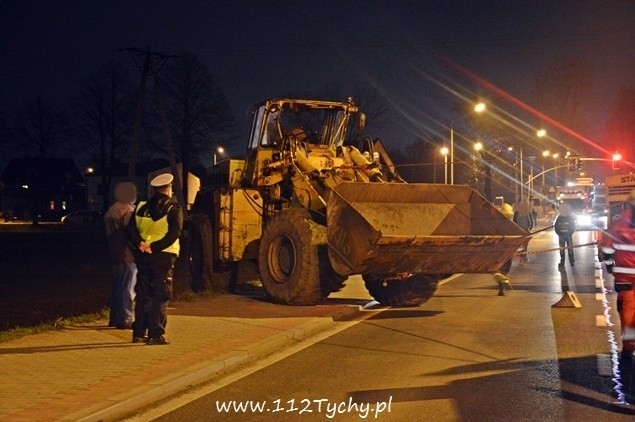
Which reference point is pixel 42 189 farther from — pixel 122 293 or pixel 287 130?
pixel 122 293

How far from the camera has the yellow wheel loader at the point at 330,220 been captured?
13.5m

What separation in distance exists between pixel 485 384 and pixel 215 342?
11.8ft

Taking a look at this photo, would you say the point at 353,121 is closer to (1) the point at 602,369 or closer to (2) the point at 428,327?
(2) the point at 428,327

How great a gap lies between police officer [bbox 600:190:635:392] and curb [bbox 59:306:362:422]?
3979 millimetres

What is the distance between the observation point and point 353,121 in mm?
17109

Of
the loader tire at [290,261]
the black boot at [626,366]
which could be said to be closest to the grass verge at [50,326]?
the loader tire at [290,261]

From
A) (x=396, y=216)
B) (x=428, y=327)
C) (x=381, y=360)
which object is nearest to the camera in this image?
(x=381, y=360)

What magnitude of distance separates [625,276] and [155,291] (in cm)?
511

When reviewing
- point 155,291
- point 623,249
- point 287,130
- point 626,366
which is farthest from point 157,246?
point 287,130

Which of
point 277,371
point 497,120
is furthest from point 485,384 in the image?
point 497,120

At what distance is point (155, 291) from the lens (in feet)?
33.9

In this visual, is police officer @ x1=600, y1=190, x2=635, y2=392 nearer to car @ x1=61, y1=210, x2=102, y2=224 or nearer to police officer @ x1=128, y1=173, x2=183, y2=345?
police officer @ x1=128, y1=173, x2=183, y2=345

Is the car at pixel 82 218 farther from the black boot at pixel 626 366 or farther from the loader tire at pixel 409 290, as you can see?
the black boot at pixel 626 366

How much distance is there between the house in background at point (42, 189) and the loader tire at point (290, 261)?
73.8m
